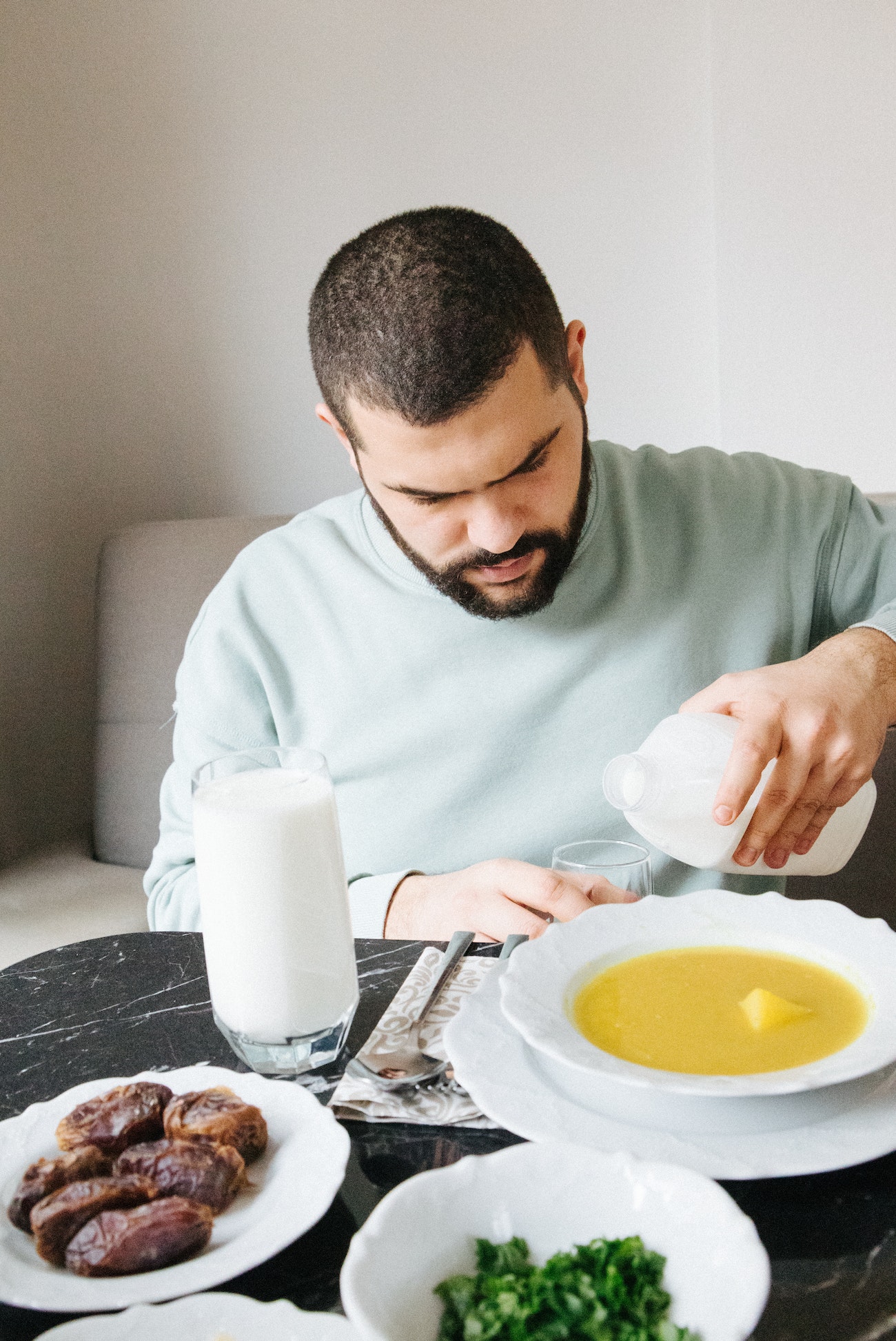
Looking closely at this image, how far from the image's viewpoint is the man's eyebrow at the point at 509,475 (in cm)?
113

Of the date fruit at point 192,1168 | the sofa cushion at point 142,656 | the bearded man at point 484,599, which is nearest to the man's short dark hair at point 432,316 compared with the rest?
the bearded man at point 484,599

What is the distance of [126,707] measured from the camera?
84.6 inches

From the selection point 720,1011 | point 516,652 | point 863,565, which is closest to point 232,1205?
point 720,1011

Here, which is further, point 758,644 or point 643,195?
point 643,195

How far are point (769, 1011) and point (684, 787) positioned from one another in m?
0.26

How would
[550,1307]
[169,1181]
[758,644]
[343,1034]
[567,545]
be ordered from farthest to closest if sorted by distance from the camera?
[758,644] → [567,545] → [343,1034] → [169,1181] → [550,1307]

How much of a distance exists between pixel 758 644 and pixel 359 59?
1.61 m

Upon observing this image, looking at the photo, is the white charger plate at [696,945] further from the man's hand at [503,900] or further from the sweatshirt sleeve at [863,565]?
the sweatshirt sleeve at [863,565]

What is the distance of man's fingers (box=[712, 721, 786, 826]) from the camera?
0.88m

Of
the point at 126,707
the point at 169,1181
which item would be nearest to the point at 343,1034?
the point at 169,1181

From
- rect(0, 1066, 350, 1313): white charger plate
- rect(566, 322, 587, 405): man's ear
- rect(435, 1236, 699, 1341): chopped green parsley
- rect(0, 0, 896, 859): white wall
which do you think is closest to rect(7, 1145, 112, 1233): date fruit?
rect(0, 1066, 350, 1313): white charger plate

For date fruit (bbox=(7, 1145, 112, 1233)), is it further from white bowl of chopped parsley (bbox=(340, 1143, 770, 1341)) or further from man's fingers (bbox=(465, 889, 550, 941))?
man's fingers (bbox=(465, 889, 550, 941))

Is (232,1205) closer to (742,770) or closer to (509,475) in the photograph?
(742,770)

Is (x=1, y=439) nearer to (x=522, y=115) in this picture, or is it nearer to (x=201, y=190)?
(x=201, y=190)
